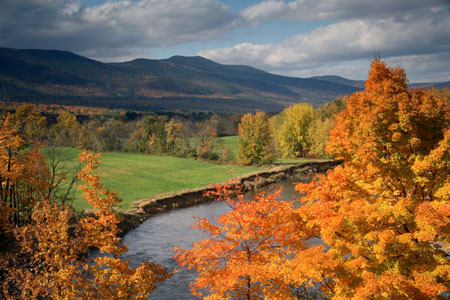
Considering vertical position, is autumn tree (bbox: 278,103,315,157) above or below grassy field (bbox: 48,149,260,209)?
above

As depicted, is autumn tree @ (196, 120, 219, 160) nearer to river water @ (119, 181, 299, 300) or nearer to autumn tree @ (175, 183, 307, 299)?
river water @ (119, 181, 299, 300)

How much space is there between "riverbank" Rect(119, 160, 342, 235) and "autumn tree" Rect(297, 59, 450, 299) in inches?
1166

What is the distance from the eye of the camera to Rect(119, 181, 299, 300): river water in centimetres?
2773

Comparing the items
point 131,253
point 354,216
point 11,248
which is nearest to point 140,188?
point 131,253

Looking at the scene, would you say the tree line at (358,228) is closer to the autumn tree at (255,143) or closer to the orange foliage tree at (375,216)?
the orange foliage tree at (375,216)

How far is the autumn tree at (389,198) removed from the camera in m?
14.0

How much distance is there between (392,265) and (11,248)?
29007 millimetres

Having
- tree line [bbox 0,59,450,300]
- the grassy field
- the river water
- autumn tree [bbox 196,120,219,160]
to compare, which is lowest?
the river water

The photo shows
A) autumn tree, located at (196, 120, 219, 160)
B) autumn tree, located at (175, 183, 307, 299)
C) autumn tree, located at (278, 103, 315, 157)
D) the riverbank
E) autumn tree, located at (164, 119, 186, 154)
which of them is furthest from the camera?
autumn tree, located at (164, 119, 186, 154)

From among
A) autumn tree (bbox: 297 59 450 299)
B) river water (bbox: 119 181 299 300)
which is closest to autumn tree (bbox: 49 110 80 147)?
river water (bbox: 119 181 299 300)

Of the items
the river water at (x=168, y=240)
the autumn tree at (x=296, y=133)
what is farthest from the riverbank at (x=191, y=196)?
the autumn tree at (x=296, y=133)

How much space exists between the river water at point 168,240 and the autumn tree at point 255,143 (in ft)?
104

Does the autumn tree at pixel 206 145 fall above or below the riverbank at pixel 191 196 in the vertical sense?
above

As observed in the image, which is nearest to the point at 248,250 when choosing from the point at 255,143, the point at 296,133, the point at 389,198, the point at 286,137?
the point at 389,198
